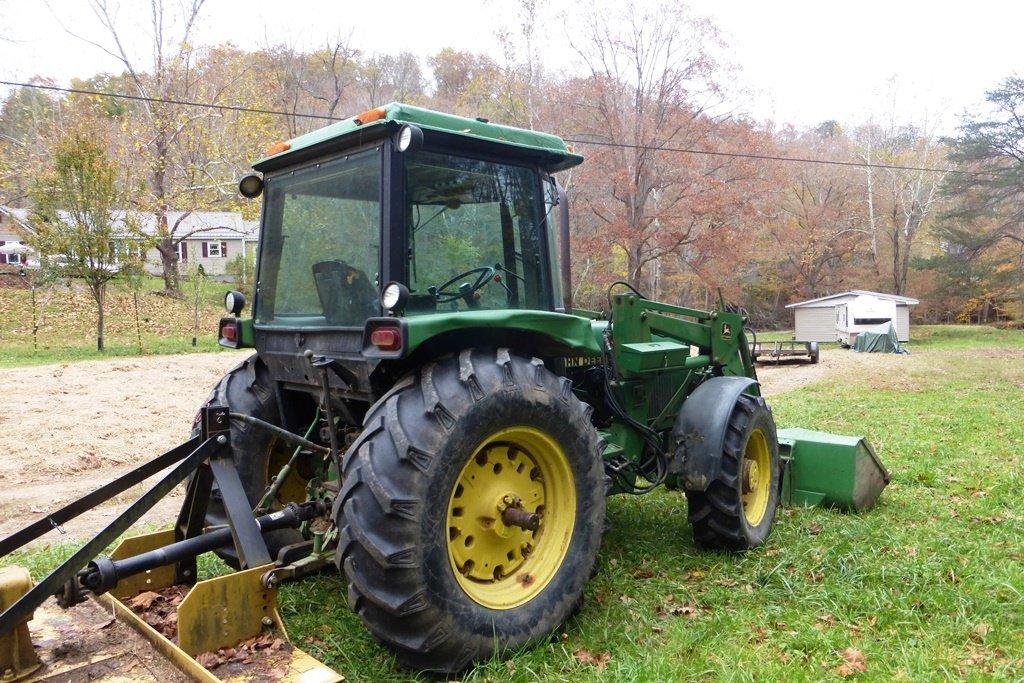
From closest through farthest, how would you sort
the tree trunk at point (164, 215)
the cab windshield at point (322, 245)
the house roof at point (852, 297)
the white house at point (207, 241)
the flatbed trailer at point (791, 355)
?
the cab windshield at point (322, 245) < the flatbed trailer at point (791, 355) < the tree trunk at point (164, 215) < the white house at point (207, 241) < the house roof at point (852, 297)

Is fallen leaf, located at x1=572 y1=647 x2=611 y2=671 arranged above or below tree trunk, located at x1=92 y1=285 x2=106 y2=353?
below

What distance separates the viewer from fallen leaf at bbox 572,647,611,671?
332 cm

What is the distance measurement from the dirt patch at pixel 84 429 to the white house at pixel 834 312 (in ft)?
88.7

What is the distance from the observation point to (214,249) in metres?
39.9

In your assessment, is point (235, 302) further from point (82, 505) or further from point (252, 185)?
point (82, 505)

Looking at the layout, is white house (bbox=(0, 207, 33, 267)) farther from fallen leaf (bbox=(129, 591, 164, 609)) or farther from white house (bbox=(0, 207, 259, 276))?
fallen leaf (bbox=(129, 591, 164, 609))

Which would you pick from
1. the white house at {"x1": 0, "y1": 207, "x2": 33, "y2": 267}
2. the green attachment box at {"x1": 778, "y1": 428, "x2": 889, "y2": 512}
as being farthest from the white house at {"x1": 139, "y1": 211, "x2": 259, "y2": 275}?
the green attachment box at {"x1": 778, "y1": 428, "x2": 889, "y2": 512}

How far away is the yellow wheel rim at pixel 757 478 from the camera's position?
5031 mm

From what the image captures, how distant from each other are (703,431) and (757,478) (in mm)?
802

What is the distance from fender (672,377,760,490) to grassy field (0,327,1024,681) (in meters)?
0.54

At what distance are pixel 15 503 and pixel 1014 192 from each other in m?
38.0

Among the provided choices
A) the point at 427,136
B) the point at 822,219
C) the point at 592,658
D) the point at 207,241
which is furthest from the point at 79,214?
the point at 822,219

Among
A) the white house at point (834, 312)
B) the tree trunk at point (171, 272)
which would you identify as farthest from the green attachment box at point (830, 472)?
the white house at point (834, 312)

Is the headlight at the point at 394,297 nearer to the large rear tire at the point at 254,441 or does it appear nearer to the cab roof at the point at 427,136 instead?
the cab roof at the point at 427,136
